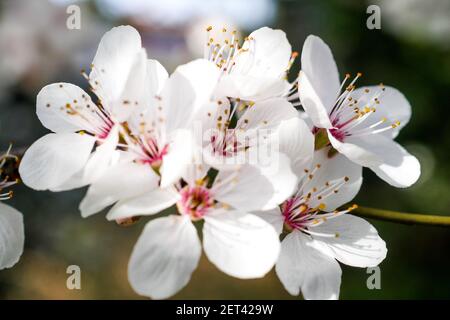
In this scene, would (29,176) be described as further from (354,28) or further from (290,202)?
(354,28)

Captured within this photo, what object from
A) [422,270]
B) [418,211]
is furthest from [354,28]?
[422,270]

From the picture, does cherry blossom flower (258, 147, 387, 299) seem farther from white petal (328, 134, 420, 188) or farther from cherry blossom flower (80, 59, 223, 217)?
cherry blossom flower (80, 59, 223, 217)

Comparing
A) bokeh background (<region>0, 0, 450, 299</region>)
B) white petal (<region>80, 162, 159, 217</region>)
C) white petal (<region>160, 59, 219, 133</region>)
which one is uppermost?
white petal (<region>160, 59, 219, 133</region>)

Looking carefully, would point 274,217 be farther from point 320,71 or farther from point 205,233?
point 320,71

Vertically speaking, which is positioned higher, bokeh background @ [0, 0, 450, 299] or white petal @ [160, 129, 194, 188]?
white petal @ [160, 129, 194, 188]

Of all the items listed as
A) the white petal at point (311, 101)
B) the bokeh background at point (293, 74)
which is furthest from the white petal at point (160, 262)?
the bokeh background at point (293, 74)

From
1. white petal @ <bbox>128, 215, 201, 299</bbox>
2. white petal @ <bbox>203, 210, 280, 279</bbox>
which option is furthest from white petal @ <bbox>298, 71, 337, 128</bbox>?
white petal @ <bbox>128, 215, 201, 299</bbox>

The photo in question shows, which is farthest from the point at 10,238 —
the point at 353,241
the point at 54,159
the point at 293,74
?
the point at 293,74
